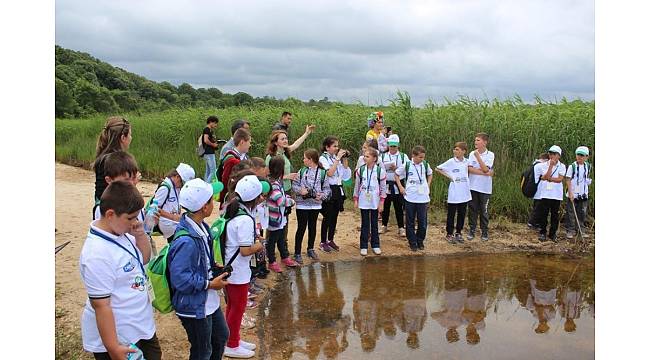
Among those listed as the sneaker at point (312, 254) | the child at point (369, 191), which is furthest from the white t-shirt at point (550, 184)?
the sneaker at point (312, 254)

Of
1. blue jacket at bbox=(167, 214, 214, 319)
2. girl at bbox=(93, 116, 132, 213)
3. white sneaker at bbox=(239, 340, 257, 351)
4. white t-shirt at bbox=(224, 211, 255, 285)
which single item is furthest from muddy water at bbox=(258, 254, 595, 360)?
girl at bbox=(93, 116, 132, 213)

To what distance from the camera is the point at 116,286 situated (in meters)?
2.61

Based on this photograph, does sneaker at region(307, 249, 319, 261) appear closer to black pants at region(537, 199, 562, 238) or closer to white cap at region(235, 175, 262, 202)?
white cap at region(235, 175, 262, 202)

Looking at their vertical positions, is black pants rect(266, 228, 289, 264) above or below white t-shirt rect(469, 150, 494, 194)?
below

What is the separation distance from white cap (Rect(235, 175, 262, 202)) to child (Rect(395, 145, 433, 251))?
3.85 meters

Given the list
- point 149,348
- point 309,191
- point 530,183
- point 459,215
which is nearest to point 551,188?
point 530,183

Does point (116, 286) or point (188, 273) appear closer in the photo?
point (116, 286)

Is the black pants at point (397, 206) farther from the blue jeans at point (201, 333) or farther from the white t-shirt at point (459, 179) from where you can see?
the blue jeans at point (201, 333)

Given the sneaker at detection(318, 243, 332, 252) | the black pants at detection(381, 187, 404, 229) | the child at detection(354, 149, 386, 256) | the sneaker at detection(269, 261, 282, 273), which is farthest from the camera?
the black pants at detection(381, 187, 404, 229)

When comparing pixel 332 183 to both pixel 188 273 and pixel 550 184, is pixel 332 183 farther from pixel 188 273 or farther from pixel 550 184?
pixel 188 273

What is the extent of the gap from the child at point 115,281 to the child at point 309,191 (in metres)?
4.04

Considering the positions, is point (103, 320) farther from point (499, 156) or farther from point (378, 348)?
point (499, 156)

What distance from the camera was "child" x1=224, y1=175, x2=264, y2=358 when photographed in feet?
13.1

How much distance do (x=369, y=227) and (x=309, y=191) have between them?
3.76 feet
